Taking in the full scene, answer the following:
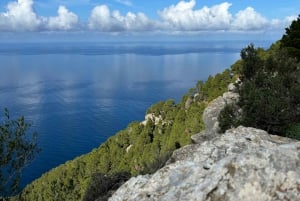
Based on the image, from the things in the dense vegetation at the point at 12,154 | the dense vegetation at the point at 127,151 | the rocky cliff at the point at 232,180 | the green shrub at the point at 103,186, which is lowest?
the dense vegetation at the point at 127,151

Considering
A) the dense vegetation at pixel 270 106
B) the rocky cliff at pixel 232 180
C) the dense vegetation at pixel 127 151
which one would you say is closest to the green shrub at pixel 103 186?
the rocky cliff at pixel 232 180

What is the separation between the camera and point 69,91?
641 feet

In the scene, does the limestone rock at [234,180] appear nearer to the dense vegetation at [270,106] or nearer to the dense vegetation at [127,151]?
the dense vegetation at [270,106]

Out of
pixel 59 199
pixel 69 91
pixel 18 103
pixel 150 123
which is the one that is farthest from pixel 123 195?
pixel 69 91

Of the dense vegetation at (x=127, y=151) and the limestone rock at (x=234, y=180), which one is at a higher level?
the limestone rock at (x=234, y=180)

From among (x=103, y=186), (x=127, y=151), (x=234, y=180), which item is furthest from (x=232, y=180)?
(x=127, y=151)

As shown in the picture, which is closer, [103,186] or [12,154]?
[12,154]

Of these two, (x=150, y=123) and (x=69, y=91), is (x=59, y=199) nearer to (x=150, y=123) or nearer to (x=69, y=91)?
(x=150, y=123)

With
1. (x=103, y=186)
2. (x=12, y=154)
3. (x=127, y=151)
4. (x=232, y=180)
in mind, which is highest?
(x=232, y=180)

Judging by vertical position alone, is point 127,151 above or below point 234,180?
below

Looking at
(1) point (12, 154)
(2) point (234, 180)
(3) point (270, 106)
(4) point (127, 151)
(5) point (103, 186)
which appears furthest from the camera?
(4) point (127, 151)

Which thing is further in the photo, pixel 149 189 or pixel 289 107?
pixel 289 107

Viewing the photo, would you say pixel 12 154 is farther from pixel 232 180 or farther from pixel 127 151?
pixel 127 151

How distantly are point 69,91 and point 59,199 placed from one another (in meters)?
175
